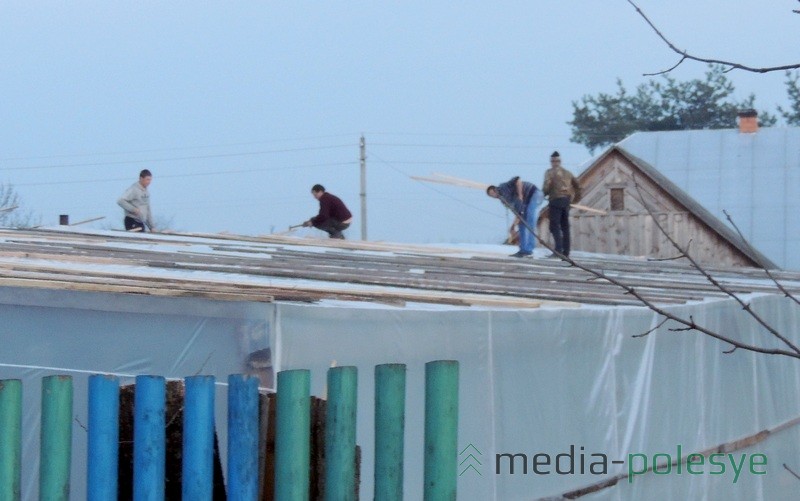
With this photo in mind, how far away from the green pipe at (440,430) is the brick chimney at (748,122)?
27887 mm

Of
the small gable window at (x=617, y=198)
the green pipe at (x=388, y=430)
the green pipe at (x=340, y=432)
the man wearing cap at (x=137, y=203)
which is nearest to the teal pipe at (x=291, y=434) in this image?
the green pipe at (x=340, y=432)

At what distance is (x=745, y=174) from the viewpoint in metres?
30.6

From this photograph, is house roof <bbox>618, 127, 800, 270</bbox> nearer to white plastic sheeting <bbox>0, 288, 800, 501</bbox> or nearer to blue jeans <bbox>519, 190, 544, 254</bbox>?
blue jeans <bbox>519, 190, 544, 254</bbox>

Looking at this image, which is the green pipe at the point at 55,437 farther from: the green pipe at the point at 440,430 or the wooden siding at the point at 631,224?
the wooden siding at the point at 631,224

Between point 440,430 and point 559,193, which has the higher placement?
point 559,193

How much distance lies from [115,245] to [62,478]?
21.7ft

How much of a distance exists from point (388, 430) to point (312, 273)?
384cm

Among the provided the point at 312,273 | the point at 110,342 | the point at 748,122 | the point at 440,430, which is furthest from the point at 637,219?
the point at 440,430

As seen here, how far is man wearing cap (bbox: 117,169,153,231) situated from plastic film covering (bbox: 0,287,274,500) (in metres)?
9.82

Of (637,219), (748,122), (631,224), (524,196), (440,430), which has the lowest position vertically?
(440,430)

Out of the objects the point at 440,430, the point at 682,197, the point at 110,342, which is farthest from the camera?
the point at 682,197

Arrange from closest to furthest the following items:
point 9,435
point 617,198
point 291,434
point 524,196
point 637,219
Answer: point 9,435 → point 291,434 → point 524,196 → point 637,219 → point 617,198

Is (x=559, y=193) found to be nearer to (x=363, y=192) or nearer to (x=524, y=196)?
(x=524, y=196)

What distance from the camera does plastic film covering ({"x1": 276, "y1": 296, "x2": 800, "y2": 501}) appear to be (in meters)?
5.98
